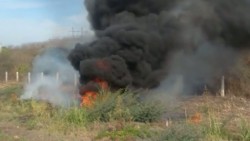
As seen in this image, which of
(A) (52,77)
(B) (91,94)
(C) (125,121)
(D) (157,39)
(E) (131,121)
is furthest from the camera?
(A) (52,77)

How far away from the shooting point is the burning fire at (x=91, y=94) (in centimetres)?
1634

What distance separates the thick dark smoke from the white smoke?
16.1 ft

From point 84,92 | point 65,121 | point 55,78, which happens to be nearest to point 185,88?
point 55,78

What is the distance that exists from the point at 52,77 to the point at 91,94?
42.6ft

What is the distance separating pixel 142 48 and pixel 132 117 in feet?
16.9

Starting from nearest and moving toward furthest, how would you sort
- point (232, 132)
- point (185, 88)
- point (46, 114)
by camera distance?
point (232, 132) → point (46, 114) → point (185, 88)

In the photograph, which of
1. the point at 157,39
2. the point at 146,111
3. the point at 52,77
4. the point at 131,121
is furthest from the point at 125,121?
the point at 52,77

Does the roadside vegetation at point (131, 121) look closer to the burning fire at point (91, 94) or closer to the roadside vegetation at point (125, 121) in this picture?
the roadside vegetation at point (125, 121)

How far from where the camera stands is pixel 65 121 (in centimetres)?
1501

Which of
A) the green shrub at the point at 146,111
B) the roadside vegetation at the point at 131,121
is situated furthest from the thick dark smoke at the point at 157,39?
the green shrub at the point at 146,111

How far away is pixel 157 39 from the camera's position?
2027cm

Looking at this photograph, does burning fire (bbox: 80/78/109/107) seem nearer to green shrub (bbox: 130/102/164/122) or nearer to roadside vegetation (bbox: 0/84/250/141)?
roadside vegetation (bbox: 0/84/250/141)

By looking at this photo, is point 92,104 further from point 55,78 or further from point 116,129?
point 55,78

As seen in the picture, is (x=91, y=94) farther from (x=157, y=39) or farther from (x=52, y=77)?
(x=52, y=77)
